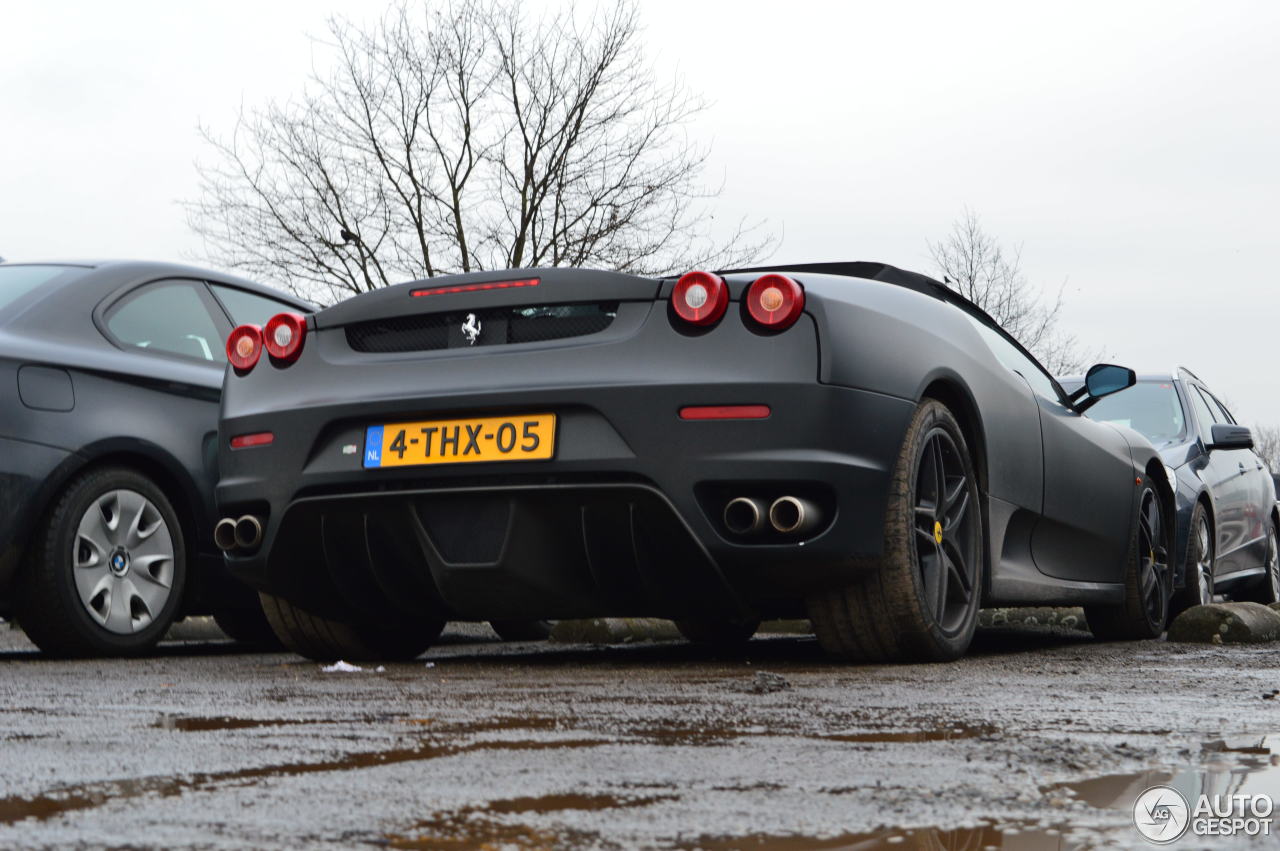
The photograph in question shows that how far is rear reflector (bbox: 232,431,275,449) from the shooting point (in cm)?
476

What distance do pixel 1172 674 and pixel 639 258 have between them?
22.5 metres

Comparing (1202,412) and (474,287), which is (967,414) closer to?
(474,287)

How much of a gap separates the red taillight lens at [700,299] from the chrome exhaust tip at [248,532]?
4.85 ft

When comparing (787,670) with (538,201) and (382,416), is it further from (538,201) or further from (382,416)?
(538,201)

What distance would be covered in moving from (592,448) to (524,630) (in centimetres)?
410

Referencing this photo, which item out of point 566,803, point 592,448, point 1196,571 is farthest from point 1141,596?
point 566,803

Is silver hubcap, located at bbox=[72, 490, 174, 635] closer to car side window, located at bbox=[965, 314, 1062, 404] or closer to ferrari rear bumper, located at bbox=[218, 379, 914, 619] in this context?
ferrari rear bumper, located at bbox=[218, 379, 914, 619]

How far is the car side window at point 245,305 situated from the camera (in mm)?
6551

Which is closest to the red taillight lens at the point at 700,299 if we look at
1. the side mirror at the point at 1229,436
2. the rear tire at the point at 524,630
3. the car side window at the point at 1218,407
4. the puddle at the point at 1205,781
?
the puddle at the point at 1205,781

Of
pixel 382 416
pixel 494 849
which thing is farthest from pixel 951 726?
pixel 382 416

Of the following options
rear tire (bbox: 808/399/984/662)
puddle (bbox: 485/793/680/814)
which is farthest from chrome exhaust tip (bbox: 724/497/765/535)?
puddle (bbox: 485/793/680/814)

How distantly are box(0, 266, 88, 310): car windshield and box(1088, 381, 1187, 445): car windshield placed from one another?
6155 millimetres

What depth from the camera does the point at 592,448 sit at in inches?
168

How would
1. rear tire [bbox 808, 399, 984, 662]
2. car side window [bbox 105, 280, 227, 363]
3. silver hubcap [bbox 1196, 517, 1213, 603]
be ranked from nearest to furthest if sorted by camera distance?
1. rear tire [bbox 808, 399, 984, 662]
2. car side window [bbox 105, 280, 227, 363]
3. silver hubcap [bbox 1196, 517, 1213, 603]
